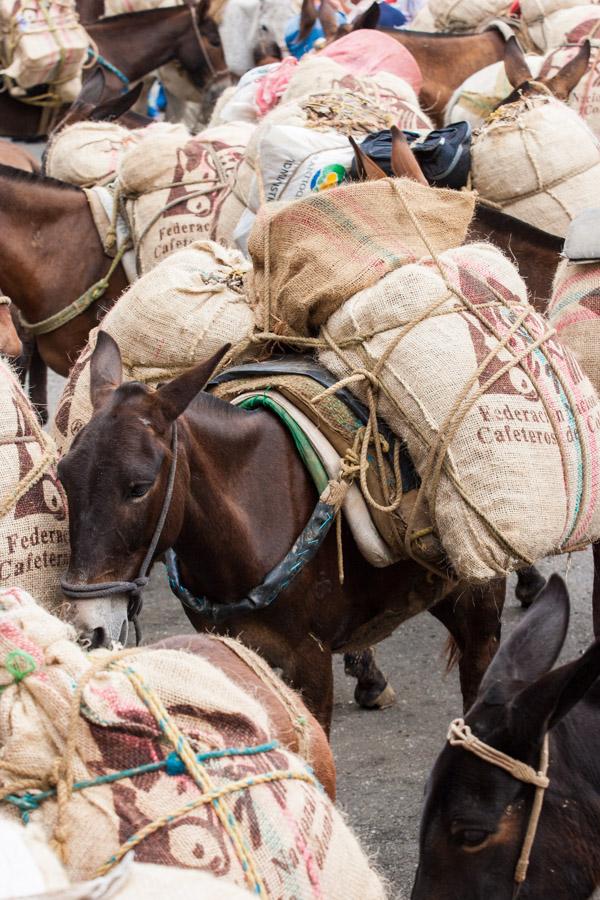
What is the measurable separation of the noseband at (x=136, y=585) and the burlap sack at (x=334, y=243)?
2.22ft

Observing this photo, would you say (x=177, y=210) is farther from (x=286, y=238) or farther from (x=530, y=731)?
(x=530, y=731)

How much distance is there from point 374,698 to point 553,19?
5.24 meters

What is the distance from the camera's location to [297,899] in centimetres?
179

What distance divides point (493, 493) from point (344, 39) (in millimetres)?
4712

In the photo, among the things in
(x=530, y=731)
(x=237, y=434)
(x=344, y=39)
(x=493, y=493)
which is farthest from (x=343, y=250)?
(x=344, y=39)

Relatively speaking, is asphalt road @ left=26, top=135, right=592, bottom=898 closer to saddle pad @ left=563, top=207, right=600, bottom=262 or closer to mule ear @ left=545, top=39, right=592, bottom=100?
saddle pad @ left=563, top=207, right=600, bottom=262

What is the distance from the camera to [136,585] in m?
3.21

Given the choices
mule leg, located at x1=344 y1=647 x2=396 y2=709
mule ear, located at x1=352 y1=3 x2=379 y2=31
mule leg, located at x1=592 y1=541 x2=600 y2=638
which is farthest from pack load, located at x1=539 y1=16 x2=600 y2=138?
mule leg, located at x1=344 y1=647 x2=396 y2=709

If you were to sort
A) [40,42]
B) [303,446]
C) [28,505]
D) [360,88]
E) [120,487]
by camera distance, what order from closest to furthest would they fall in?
[28,505], [120,487], [303,446], [360,88], [40,42]

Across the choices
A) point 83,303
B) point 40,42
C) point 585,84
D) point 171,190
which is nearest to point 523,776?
point 171,190

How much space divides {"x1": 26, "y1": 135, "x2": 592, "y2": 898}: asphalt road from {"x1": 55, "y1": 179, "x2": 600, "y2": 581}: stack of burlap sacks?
177 mm

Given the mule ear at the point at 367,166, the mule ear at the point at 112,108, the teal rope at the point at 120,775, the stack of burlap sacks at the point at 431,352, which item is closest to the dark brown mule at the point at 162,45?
the mule ear at the point at 112,108

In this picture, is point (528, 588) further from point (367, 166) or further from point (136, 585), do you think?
point (136, 585)

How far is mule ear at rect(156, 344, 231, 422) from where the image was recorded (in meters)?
3.27
